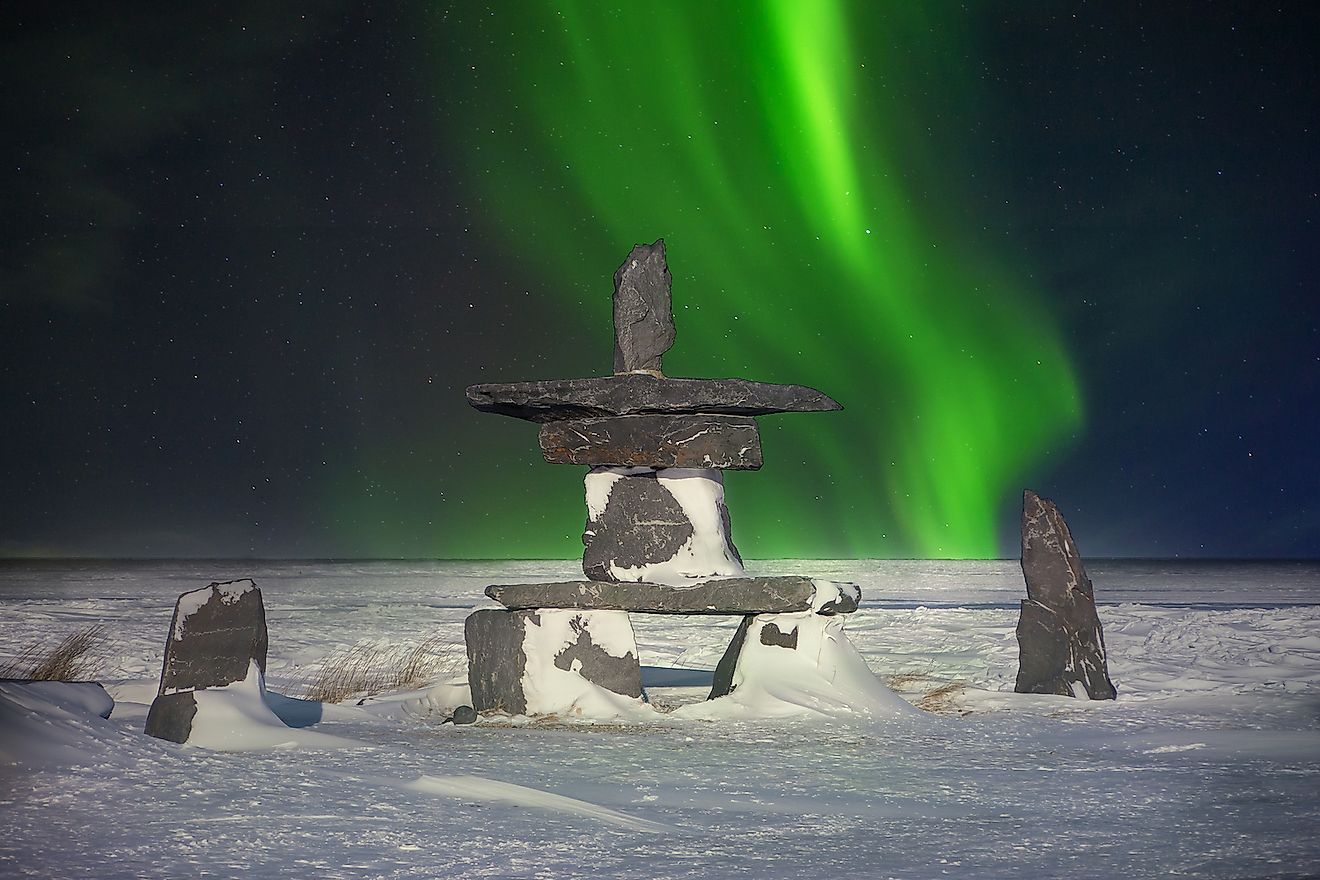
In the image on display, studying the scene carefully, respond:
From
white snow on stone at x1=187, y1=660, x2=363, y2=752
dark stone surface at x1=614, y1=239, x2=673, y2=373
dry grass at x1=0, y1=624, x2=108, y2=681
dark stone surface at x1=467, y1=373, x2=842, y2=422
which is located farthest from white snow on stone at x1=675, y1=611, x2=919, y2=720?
dry grass at x1=0, y1=624, x2=108, y2=681

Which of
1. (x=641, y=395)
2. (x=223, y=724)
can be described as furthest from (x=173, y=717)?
(x=641, y=395)

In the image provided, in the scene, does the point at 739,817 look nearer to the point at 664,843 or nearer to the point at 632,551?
the point at 664,843

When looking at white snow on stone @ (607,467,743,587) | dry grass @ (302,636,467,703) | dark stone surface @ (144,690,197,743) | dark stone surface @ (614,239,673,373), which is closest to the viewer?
dark stone surface @ (144,690,197,743)

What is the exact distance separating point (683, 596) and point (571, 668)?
974 mm

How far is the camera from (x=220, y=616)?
27.9ft

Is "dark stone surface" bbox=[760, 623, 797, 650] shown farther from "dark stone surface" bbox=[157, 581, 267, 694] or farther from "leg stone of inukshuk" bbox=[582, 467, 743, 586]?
"dark stone surface" bbox=[157, 581, 267, 694]

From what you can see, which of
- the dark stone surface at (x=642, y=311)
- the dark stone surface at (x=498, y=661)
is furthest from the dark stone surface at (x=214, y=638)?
the dark stone surface at (x=642, y=311)

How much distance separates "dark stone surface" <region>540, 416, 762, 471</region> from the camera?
10008 mm

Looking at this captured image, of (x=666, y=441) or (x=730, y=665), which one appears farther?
(x=730, y=665)

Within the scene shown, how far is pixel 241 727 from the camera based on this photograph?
7996 mm

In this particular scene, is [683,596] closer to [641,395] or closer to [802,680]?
[802,680]

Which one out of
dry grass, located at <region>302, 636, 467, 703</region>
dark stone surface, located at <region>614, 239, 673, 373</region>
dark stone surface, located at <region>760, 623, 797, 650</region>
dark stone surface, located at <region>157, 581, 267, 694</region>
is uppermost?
dark stone surface, located at <region>614, 239, 673, 373</region>

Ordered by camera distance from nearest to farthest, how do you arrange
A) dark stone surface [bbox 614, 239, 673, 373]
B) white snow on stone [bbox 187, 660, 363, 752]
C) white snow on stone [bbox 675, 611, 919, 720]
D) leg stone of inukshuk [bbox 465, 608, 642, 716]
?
1. white snow on stone [bbox 187, 660, 363, 752]
2. white snow on stone [bbox 675, 611, 919, 720]
3. leg stone of inukshuk [bbox 465, 608, 642, 716]
4. dark stone surface [bbox 614, 239, 673, 373]

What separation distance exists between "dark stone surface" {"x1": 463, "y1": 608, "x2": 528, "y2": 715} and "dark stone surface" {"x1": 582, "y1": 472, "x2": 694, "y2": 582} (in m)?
0.71
